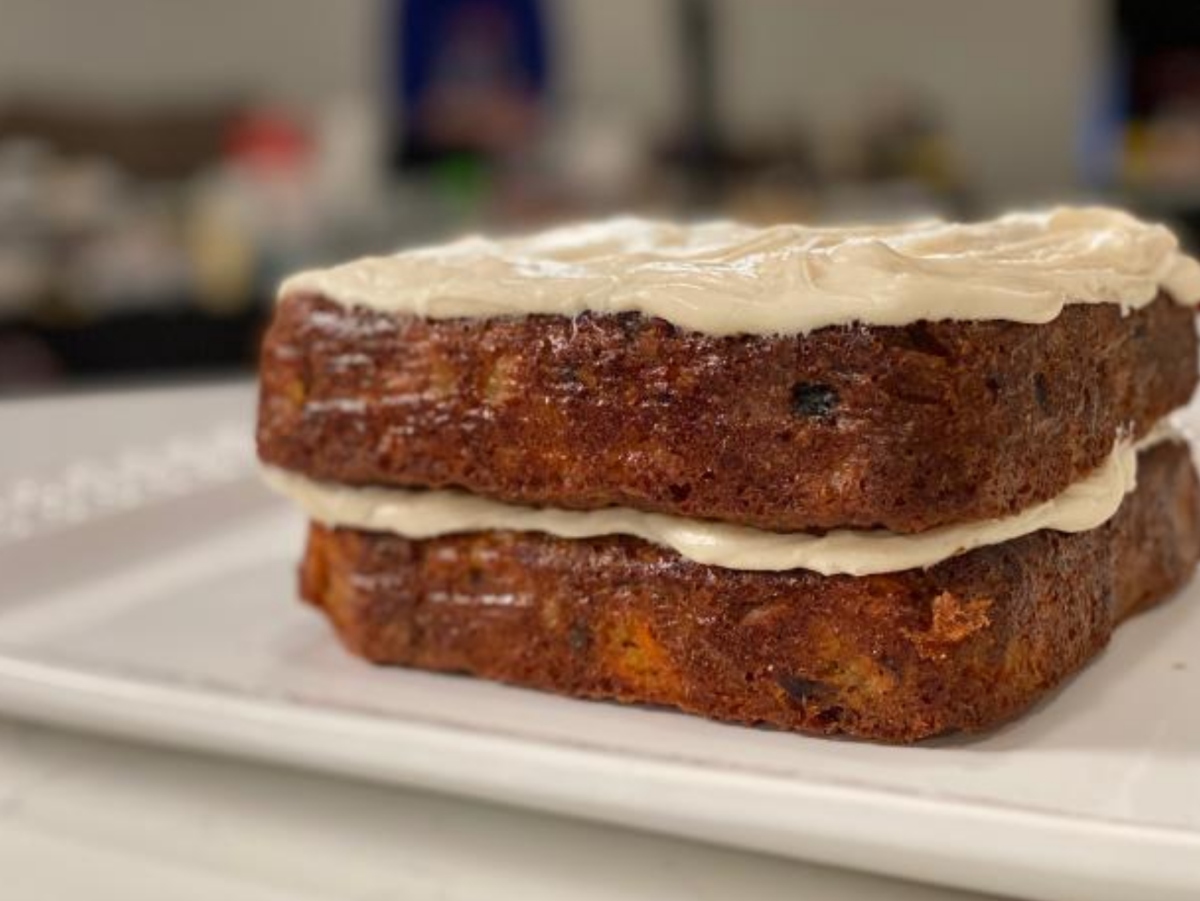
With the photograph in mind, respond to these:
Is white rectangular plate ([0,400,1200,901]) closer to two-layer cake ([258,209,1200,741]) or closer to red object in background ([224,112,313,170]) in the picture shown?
two-layer cake ([258,209,1200,741])

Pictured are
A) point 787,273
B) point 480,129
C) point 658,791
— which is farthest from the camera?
point 480,129

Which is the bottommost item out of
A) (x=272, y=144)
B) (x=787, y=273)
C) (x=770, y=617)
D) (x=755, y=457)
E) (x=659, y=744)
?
(x=272, y=144)

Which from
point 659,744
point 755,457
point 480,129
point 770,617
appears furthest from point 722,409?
point 480,129

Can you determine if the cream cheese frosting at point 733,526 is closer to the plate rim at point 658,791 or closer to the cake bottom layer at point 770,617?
the cake bottom layer at point 770,617

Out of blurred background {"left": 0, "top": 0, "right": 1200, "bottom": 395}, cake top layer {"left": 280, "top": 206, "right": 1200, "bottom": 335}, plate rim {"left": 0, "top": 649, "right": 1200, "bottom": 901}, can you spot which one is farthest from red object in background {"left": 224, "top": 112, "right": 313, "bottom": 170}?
plate rim {"left": 0, "top": 649, "right": 1200, "bottom": 901}

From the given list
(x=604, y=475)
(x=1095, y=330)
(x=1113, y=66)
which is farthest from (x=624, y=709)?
(x=1113, y=66)

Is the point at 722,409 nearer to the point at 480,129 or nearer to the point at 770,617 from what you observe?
the point at 770,617
